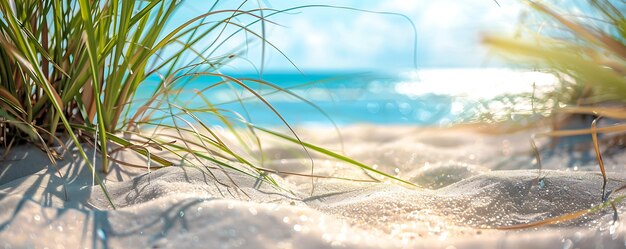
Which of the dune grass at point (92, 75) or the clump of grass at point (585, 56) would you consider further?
the dune grass at point (92, 75)

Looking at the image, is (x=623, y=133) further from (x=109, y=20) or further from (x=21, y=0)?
(x=21, y=0)

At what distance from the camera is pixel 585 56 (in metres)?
1.54

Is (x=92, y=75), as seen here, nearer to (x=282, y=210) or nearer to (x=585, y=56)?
(x=282, y=210)

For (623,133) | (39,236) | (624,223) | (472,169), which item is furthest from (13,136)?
(623,133)

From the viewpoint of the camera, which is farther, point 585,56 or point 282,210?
point 585,56

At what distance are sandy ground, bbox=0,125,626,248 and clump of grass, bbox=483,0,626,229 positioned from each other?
7cm

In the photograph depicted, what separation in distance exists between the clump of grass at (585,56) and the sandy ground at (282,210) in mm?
73

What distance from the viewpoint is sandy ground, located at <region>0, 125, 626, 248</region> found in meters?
0.99

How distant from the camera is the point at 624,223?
3.38 feet

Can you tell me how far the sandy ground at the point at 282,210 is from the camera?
38.9 inches

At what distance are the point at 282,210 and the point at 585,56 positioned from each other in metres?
0.91

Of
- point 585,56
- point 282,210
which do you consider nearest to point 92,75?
point 282,210

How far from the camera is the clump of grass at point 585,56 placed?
66cm

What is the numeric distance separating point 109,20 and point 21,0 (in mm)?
195
